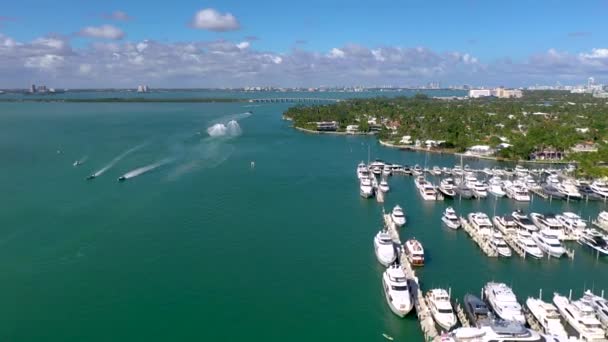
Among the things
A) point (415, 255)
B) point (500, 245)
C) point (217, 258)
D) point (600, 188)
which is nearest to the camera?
point (415, 255)

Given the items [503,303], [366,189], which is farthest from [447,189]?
[503,303]

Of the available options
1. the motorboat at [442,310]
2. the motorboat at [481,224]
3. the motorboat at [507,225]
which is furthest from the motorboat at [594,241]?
the motorboat at [442,310]

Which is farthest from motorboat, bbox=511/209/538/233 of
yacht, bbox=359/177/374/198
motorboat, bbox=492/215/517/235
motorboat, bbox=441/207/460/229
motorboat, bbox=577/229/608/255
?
yacht, bbox=359/177/374/198

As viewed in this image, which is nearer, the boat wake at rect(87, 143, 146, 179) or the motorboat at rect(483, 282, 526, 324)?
the motorboat at rect(483, 282, 526, 324)

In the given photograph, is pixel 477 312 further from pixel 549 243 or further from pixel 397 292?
pixel 549 243

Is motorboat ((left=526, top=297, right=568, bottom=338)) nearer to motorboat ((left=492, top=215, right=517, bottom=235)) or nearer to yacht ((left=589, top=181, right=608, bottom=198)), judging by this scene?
motorboat ((left=492, top=215, right=517, bottom=235))

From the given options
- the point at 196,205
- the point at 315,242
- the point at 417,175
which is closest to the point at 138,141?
the point at 196,205

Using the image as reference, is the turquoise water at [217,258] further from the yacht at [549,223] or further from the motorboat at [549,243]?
the yacht at [549,223]
